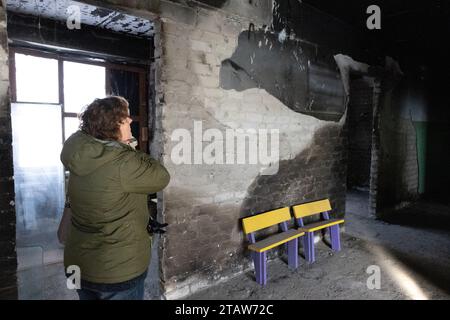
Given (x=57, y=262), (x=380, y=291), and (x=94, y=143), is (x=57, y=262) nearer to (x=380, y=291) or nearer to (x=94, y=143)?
(x=94, y=143)

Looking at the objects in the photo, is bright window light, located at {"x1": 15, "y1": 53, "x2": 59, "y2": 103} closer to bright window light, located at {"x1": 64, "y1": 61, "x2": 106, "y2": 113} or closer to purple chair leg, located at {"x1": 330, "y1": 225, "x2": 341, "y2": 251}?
bright window light, located at {"x1": 64, "y1": 61, "x2": 106, "y2": 113}

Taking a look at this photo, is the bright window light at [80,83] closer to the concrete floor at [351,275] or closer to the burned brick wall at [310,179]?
the concrete floor at [351,275]

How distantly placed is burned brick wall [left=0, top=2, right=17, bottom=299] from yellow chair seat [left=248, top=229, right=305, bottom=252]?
2.15 m

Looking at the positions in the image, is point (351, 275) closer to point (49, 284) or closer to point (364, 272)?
point (364, 272)

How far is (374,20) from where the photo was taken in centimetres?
493

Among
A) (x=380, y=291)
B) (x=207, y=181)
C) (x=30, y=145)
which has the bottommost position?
(x=380, y=291)

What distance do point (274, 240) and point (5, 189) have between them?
102 inches

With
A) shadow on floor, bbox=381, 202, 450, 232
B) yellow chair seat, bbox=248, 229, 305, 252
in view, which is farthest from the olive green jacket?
shadow on floor, bbox=381, 202, 450, 232

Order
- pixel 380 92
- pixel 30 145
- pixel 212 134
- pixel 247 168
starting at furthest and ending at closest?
pixel 380 92 → pixel 30 145 → pixel 247 168 → pixel 212 134

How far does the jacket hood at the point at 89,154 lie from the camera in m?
1.67

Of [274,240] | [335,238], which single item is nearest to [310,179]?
[335,238]

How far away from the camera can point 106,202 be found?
1703 millimetres

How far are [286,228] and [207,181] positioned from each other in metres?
1.39

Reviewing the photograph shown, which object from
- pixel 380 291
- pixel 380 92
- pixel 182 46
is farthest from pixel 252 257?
pixel 380 92
